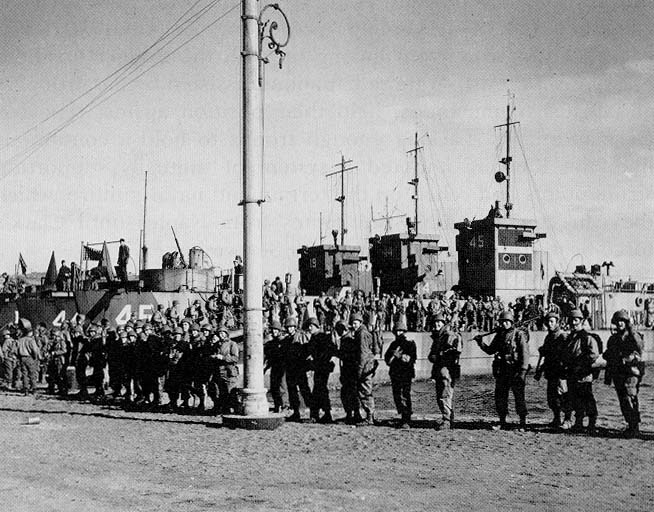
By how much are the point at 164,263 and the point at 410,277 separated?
16.7m

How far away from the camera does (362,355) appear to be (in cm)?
1127

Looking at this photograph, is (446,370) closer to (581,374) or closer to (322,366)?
(581,374)

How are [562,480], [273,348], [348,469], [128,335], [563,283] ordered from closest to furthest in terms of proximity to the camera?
[562,480] → [348,469] → [273,348] → [128,335] → [563,283]

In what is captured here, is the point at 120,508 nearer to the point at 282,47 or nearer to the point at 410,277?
the point at 282,47

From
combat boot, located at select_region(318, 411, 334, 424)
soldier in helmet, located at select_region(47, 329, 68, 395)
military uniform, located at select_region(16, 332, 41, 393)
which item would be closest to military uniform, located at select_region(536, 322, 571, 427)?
combat boot, located at select_region(318, 411, 334, 424)

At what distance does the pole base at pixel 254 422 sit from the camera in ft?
35.2

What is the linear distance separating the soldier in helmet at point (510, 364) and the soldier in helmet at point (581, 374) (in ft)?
2.06

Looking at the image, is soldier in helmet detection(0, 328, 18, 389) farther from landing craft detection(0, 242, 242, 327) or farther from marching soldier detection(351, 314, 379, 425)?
marching soldier detection(351, 314, 379, 425)

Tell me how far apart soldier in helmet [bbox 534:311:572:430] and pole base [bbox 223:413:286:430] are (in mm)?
4165

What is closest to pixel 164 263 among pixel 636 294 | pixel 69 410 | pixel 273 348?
pixel 69 410

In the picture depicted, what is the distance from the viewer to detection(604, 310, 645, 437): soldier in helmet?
389 inches

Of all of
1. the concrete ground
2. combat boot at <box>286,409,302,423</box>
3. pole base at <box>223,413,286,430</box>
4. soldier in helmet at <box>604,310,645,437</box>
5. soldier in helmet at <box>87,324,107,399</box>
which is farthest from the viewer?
soldier in helmet at <box>87,324,107,399</box>

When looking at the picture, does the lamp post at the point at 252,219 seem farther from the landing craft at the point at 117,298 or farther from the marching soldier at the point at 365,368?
the landing craft at the point at 117,298

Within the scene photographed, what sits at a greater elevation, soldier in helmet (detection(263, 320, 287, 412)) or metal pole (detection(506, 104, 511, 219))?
metal pole (detection(506, 104, 511, 219))
